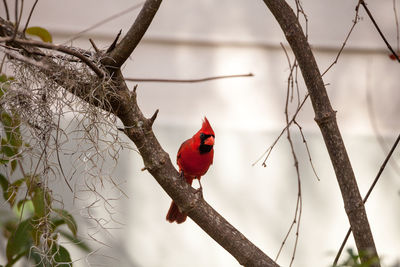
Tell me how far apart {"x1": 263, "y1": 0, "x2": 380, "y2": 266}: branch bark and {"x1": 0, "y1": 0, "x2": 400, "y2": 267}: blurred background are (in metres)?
1.30

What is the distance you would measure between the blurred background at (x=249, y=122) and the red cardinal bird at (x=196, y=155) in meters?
0.59

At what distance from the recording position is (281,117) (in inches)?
120

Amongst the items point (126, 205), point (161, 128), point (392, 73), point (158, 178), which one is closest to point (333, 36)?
point (392, 73)

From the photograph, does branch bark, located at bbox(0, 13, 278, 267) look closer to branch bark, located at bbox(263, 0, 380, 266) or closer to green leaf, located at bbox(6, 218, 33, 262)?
branch bark, located at bbox(263, 0, 380, 266)

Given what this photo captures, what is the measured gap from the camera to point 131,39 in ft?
4.75

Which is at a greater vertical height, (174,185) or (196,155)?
(196,155)

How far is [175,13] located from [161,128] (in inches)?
24.1

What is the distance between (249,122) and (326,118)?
57.5 inches

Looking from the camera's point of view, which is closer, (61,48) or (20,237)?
(61,48)

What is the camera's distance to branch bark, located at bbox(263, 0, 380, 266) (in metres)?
1.56

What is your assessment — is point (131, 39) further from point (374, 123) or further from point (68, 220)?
point (374, 123)

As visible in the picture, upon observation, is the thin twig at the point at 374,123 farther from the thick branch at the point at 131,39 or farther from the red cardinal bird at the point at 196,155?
the thick branch at the point at 131,39

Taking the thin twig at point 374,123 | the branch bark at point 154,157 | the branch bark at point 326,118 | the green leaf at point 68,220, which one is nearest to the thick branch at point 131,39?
the branch bark at point 154,157

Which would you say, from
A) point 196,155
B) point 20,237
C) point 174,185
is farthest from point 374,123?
point 20,237
